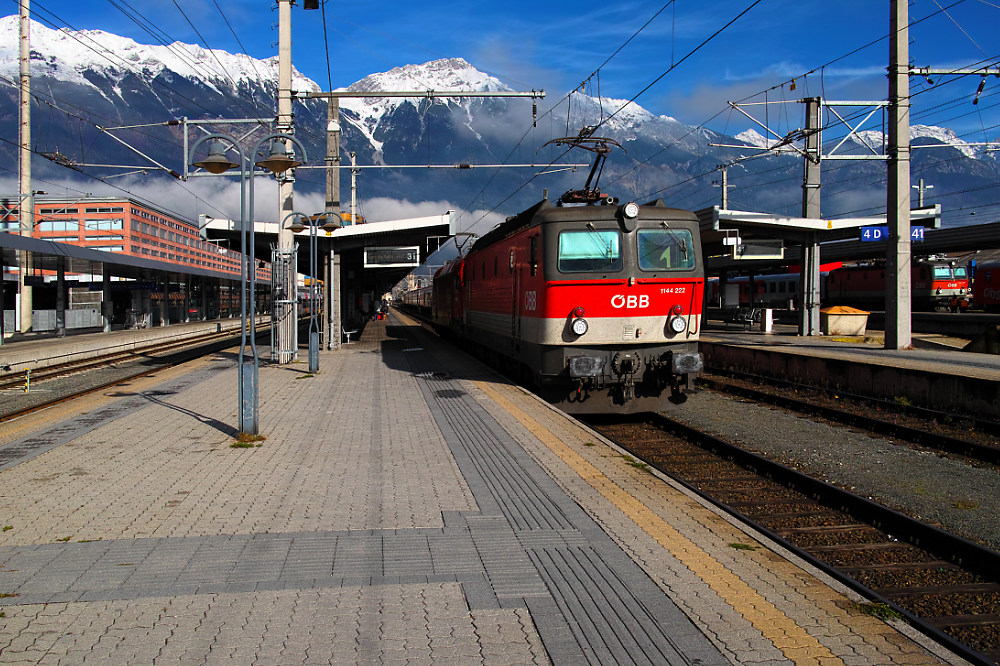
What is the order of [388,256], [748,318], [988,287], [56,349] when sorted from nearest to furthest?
1. [56,349]
2. [388,256]
3. [748,318]
4. [988,287]

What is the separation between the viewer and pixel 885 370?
43.8 ft

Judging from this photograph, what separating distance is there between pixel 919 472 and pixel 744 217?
17.5 m

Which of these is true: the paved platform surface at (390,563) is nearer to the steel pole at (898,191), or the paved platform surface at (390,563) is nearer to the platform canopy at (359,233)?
the platform canopy at (359,233)

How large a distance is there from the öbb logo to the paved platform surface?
8.50 ft

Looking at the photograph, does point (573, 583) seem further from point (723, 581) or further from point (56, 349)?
point (56, 349)

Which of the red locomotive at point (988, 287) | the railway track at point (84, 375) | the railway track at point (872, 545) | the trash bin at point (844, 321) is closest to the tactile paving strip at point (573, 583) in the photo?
the railway track at point (872, 545)

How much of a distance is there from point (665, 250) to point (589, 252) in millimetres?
1261

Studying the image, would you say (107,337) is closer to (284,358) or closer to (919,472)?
(284,358)

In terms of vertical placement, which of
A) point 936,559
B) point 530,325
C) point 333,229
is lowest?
point 936,559

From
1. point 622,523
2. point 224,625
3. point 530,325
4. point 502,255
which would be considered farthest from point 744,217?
Result: point 224,625

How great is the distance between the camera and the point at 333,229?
68.6ft

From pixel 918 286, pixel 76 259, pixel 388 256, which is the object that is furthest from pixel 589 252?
pixel 918 286

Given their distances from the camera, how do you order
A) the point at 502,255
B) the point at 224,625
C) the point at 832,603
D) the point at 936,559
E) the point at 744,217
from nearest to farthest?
1. the point at 224,625
2. the point at 832,603
3. the point at 936,559
4. the point at 502,255
5. the point at 744,217

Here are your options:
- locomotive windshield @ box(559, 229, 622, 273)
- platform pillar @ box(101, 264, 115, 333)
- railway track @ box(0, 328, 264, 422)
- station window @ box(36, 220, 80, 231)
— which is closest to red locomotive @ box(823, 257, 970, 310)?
locomotive windshield @ box(559, 229, 622, 273)
